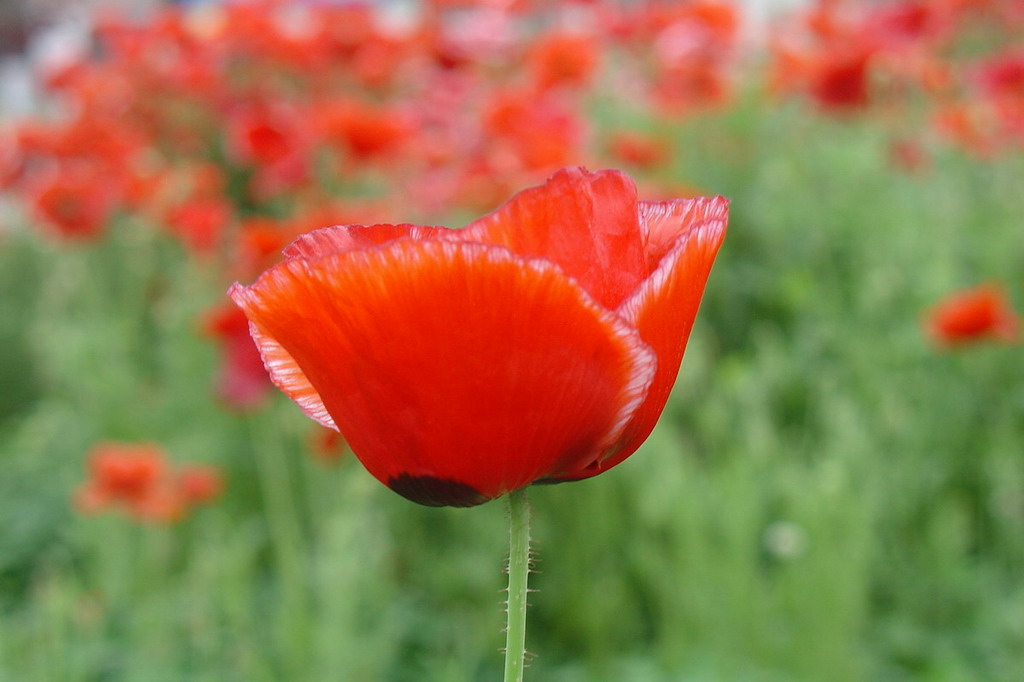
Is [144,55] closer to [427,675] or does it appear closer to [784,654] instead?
[427,675]

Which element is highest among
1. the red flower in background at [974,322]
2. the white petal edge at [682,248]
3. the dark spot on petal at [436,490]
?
the red flower in background at [974,322]

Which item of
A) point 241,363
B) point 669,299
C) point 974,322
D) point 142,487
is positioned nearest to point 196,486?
point 142,487

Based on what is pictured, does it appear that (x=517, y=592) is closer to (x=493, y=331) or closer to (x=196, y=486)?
(x=493, y=331)

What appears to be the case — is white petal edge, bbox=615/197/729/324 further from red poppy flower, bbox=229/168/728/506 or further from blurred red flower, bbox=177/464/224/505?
blurred red flower, bbox=177/464/224/505


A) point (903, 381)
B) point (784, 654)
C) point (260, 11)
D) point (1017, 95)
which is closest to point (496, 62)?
point (260, 11)

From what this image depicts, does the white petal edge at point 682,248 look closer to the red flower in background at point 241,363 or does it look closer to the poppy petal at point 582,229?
the poppy petal at point 582,229

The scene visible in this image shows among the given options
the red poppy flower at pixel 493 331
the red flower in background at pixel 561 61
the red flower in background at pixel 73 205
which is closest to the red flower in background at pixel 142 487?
the red flower in background at pixel 73 205

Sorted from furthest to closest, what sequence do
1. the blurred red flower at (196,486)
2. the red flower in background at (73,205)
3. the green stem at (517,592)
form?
the red flower in background at (73,205), the blurred red flower at (196,486), the green stem at (517,592)
